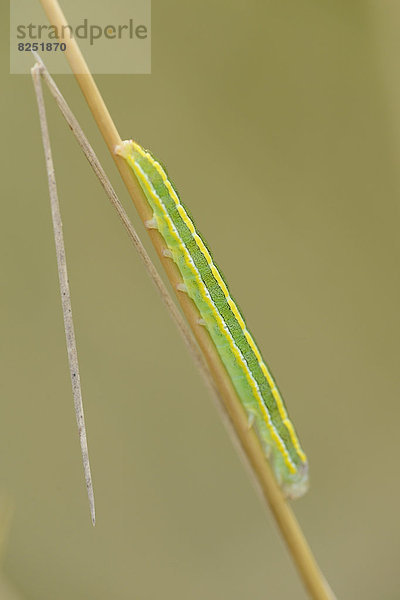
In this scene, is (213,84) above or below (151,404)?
above

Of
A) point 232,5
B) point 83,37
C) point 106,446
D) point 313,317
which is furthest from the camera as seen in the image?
point 313,317

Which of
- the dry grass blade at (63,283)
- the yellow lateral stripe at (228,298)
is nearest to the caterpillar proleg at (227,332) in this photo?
the yellow lateral stripe at (228,298)

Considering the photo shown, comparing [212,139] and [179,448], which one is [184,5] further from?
[179,448]

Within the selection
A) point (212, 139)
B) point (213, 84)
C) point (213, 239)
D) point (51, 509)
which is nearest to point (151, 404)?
point (51, 509)

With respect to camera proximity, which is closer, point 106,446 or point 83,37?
point 83,37

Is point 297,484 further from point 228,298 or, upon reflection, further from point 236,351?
point 228,298

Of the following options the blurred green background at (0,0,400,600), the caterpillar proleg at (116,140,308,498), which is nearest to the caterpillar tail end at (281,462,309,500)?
the caterpillar proleg at (116,140,308,498)

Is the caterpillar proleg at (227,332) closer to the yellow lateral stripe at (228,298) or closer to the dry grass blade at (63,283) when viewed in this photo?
the yellow lateral stripe at (228,298)
